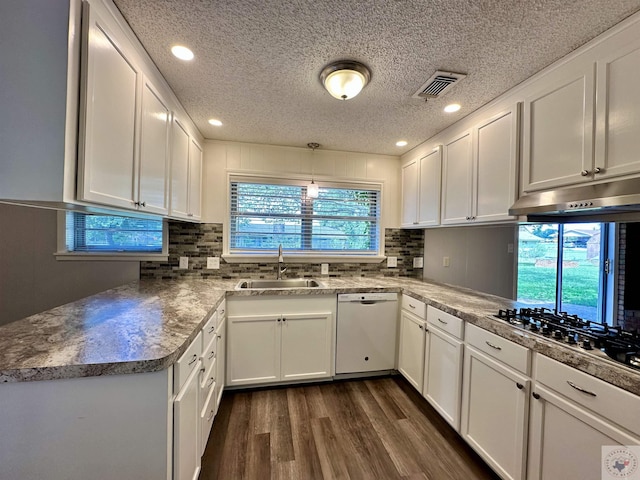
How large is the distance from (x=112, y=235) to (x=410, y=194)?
3.14 m

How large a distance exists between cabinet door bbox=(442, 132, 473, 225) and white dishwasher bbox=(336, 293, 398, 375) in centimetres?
92

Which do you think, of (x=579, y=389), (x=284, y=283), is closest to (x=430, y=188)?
(x=284, y=283)

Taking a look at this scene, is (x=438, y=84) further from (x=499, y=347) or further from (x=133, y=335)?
(x=133, y=335)

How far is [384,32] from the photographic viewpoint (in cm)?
129

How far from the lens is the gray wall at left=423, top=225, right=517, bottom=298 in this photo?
2.12 m

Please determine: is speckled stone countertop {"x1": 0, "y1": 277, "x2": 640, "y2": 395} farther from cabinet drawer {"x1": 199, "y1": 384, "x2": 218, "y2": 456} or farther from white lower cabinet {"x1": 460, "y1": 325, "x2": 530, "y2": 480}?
cabinet drawer {"x1": 199, "y1": 384, "x2": 218, "y2": 456}

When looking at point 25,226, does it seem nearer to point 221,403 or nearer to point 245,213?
point 245,213

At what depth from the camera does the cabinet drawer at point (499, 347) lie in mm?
1331

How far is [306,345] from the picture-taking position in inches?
94.1

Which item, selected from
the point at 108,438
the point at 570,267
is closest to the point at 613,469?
the point at 570,267

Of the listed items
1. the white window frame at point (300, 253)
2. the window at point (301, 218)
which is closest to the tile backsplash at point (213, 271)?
the white window frame at point (300, 253)

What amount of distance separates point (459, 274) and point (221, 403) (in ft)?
8.05

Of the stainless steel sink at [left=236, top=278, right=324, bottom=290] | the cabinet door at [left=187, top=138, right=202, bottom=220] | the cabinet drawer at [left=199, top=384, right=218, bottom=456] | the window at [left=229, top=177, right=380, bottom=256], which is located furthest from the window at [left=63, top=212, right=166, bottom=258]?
the cabinet drawer at [left=199, top=384, right=218, bottom=456]

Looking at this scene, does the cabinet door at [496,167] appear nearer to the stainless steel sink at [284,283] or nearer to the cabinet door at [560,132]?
the cabinet door at [560,132]
